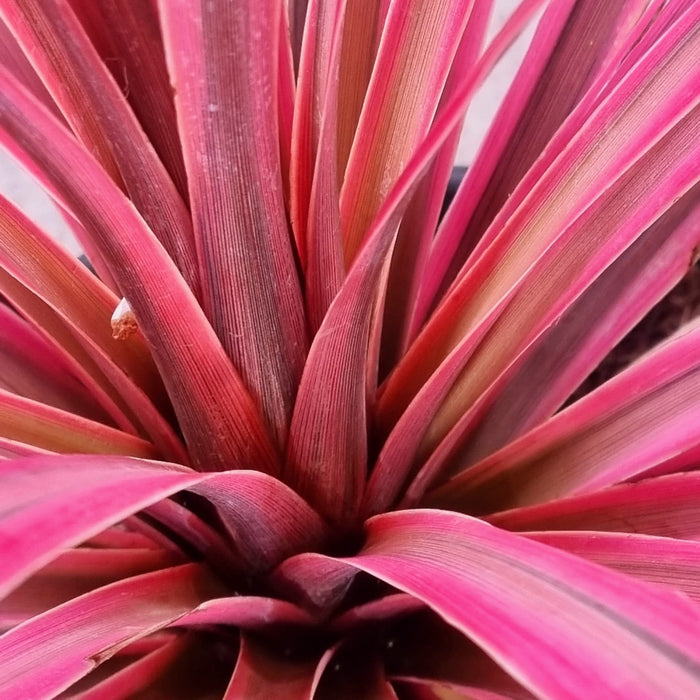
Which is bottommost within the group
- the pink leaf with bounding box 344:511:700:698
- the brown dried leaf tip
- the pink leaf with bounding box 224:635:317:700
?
the pink leaf with bounding box 224:635:317:700

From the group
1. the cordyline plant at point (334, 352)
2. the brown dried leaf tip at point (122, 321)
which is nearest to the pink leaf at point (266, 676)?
the cordyline plant at point (334, 352)

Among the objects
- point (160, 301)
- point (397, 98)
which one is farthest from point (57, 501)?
point (397, 98)

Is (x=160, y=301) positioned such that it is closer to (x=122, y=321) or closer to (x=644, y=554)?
(x=122, y=321)

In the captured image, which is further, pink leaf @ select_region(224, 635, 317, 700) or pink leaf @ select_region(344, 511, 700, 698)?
pink leaf @ select_region(224, 635, 317, 700)

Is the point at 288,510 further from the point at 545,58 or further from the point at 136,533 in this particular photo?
the point at 545,58

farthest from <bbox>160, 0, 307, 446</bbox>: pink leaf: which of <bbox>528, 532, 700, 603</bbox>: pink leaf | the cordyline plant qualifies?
<bbox>528, 532, 700, 603</bbox>: pink leaf

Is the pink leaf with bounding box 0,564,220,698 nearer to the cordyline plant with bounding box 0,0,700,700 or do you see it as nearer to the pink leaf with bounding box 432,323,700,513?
the cordyline plant with bounding box 0,0,700,700

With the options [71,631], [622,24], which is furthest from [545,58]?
[71,631]

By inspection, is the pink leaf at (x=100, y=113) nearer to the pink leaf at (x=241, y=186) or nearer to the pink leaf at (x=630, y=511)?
the pink leaf at (x=241, y=186)
